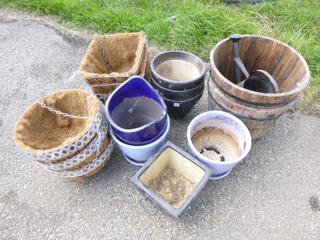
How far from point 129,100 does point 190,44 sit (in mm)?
1311

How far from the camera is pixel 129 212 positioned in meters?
1.89

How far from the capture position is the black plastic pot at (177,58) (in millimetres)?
1905

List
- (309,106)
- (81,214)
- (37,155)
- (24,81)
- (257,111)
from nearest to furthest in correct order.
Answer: (37,155) → (257,111) → (81,214) → (309,106) → (24,81)

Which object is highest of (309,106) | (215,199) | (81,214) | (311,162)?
(309,106)

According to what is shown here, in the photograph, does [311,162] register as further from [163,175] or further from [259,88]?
[163,175]

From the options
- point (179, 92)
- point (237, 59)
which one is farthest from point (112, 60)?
point (237, 59)

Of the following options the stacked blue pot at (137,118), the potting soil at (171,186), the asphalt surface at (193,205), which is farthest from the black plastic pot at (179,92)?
the potting soil at (171,186)

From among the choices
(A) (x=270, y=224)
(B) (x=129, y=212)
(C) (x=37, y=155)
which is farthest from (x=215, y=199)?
(C) (x=37, y=155)

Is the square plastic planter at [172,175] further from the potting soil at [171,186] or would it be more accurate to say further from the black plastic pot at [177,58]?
the black plastic pot at [177,58]

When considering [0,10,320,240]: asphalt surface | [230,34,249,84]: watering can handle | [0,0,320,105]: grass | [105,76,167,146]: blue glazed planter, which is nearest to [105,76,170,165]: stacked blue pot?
[105,76,167,146]: blue glazed planter

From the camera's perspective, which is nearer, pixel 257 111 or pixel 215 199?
pixel 257 111

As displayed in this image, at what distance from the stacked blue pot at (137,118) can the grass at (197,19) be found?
1.19 metres

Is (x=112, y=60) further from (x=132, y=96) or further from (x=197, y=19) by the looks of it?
(x=197, y=19)

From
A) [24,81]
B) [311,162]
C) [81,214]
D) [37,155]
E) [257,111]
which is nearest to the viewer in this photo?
[37,155]
